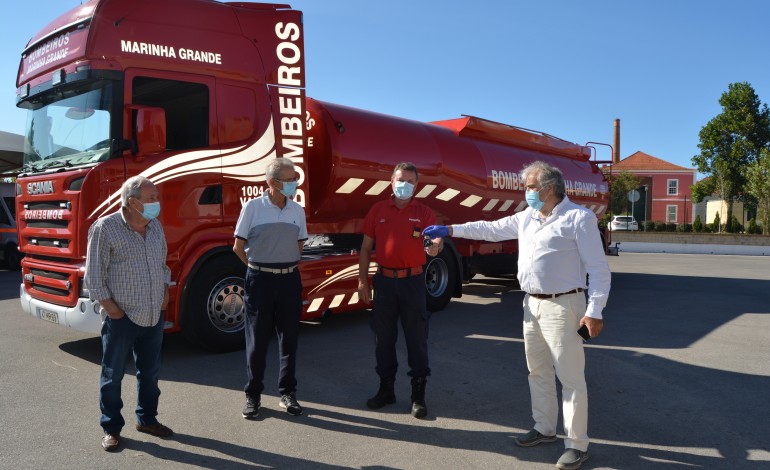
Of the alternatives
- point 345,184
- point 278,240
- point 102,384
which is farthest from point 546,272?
point 345,184

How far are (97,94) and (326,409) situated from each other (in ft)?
11.6

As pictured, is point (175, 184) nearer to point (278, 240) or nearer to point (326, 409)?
point (278, 240)

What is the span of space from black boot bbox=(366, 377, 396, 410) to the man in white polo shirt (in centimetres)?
57

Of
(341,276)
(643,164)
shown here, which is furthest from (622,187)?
(341,276)

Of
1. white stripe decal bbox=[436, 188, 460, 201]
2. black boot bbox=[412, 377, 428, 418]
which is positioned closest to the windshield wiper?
black boot bbox=[412, 377, 428, 418]

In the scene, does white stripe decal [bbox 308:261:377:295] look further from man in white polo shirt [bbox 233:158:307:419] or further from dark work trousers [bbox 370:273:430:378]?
man in white polo shirt [bbox 233:158:307:419]

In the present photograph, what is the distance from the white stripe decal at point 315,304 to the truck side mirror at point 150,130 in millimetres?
2498

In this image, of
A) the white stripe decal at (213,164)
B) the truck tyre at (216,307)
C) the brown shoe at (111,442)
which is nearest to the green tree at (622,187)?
the white stripe decal at (213,164)

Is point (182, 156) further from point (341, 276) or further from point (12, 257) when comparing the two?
point (12, 257)

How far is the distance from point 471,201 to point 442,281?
162cm

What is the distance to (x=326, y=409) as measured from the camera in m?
4.48

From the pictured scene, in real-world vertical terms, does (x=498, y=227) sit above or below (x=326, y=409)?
above

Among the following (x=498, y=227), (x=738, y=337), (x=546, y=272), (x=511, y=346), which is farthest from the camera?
(x=738, y=337)

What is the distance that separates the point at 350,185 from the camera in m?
7.40
